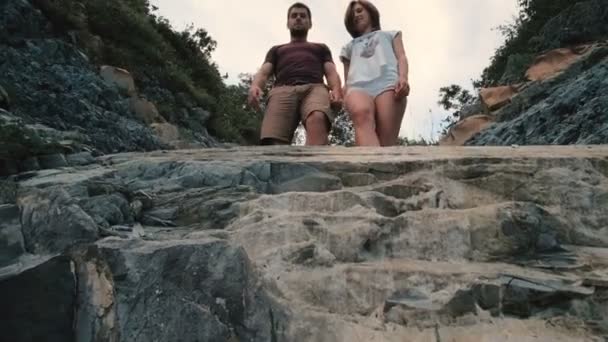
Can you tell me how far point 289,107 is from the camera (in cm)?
533

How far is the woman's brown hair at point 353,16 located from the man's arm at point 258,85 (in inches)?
31.0

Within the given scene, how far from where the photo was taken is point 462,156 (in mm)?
3945

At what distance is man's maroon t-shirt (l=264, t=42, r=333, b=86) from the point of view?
5.48 metres

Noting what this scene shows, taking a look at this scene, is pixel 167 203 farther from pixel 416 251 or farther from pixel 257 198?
pixel 416 251

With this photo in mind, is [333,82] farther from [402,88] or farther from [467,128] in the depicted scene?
[467,128]

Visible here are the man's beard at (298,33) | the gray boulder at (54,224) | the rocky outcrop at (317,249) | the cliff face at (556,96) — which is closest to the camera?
the rocky outcrop at (317,249)

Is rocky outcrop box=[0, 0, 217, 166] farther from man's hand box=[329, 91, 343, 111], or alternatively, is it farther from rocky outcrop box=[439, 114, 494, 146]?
rocky outcrop box=[439, 114, 494, 146]

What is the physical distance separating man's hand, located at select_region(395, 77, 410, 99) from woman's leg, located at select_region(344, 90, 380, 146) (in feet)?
0.73

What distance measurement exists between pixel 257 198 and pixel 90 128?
13.7 ft

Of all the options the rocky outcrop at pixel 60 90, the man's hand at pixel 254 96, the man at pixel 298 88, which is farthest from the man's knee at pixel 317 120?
the rocky outcrop at pixel 60 90

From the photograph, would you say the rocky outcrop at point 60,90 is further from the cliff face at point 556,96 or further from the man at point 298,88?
the cliff face at point 556,96

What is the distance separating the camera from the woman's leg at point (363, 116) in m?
4.99

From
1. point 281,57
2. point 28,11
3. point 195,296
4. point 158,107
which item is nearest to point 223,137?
point 158,107

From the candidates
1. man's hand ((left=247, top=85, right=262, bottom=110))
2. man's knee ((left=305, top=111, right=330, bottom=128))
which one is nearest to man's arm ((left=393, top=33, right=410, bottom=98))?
man's knee ((left=305, top=111, right=330, bottom=128))
